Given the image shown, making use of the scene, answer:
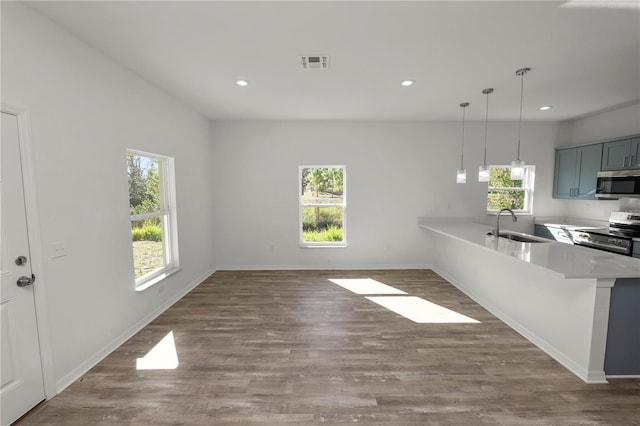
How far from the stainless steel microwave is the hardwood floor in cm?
271

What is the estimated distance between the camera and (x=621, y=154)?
12.3 feet

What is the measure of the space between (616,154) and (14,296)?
6.73 meters

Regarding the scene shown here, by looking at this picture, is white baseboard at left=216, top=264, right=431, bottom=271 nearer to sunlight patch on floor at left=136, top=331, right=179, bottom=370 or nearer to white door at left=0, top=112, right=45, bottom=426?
sunlight patch on floor at left=136, top=331, right=179, bottom=370

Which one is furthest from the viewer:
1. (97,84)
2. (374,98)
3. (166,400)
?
(374,98)

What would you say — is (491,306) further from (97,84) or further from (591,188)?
(97,84)

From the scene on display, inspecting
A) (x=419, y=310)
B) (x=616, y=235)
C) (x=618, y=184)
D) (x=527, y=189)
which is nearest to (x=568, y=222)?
(x=527, y=189)

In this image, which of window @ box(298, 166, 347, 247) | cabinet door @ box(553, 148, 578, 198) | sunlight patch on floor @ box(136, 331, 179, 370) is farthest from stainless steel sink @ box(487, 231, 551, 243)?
sunlight patch on floor @ box(136, 331, 179, 370)

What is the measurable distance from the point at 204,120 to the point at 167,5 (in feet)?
9.47

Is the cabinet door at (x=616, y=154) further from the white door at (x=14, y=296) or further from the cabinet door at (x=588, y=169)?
the white door at (x=14, y=296)

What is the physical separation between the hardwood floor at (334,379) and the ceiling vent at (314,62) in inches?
105

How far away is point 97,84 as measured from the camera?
2.31m

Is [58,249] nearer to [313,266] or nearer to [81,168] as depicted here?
[81,168]

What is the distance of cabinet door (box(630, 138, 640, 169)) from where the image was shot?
11.6 ft

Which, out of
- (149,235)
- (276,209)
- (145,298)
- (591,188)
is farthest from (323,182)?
(591,188)
